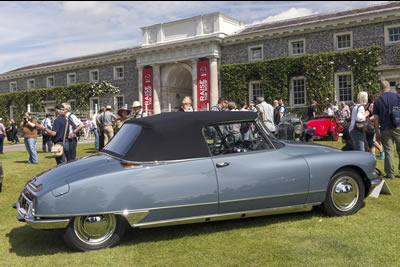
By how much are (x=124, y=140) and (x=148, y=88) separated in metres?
29.7

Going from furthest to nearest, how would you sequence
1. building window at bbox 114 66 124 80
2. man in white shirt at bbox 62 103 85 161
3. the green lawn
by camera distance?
building window at bbox 114 66 124 80, man in white shirt at bbox 62 103 85 161, the green lawn

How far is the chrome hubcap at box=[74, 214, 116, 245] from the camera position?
4.11 m

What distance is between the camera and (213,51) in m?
30.0

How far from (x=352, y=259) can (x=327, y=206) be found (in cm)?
135

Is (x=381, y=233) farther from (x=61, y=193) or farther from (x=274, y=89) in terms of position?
(x=274, y=89)

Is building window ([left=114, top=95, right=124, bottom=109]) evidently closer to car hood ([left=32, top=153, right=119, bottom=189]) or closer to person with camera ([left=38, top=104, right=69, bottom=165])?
person with camera ([left=38, top=104, right=69, bottom=165])

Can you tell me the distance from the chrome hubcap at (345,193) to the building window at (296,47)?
23.6 m

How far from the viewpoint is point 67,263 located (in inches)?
152

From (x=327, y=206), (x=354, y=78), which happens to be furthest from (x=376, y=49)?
(x=327, y=206)

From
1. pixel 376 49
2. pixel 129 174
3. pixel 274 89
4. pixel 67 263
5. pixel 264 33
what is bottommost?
pixel 67 263

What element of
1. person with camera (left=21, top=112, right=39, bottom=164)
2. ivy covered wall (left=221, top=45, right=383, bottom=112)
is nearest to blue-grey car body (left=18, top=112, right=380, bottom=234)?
person with camera (left=21, top=112, right=39, bottom=164)

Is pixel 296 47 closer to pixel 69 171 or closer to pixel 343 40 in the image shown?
pixel 343 40

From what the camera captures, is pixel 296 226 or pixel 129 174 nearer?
pixel 129 174

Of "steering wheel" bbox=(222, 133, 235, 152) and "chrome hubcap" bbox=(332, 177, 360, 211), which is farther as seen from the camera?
"chrome hubcap" bbox=(332, 177, 360, 211)
